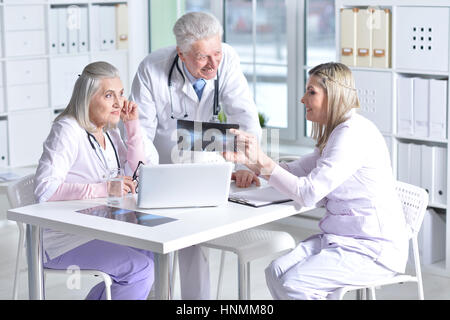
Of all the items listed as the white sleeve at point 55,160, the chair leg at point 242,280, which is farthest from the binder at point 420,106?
the white sleeve at point 55,160

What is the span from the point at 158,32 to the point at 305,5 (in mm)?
1268

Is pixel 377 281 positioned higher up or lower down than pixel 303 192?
lower down

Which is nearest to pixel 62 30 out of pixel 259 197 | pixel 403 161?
pixel 403 161

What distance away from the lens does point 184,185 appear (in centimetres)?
272

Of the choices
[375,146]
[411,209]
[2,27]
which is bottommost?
[411,209]

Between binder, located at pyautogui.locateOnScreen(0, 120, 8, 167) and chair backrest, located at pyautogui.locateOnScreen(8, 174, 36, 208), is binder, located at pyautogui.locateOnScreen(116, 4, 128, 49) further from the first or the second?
chair backrest, located at pyautogui.locateOnScreen(8, 174, 36, 208)

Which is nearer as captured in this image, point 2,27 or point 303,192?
point 303,192

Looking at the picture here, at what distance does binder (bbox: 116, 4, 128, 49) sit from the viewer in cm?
593

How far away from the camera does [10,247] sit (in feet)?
16.3

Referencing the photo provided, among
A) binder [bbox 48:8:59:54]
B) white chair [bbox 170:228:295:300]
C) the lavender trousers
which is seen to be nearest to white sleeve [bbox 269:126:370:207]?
white chair [bbox 170:228:295:300]
